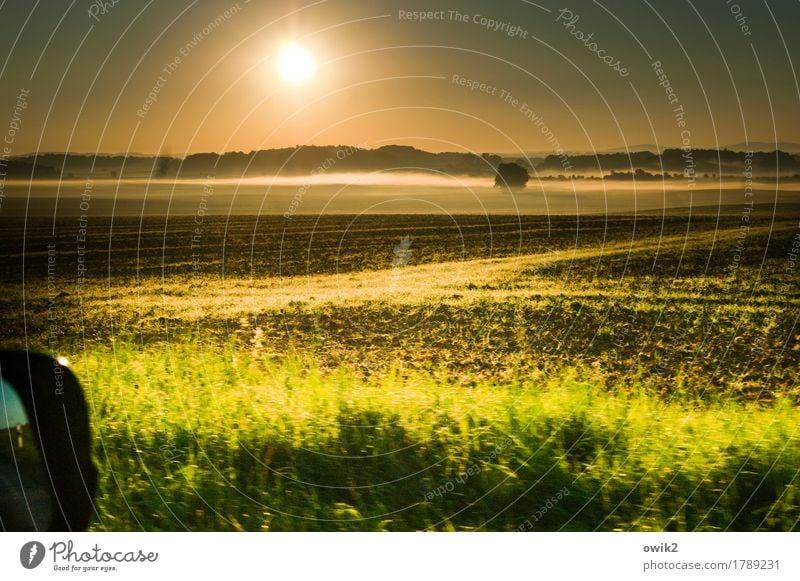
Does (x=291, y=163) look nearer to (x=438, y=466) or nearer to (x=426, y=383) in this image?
(x=426, y=383)

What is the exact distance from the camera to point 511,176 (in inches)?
357

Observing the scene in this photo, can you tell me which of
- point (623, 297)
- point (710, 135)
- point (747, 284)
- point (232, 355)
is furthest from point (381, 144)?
point (747, 284)

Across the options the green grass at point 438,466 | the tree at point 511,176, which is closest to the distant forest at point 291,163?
the tree at point 511,176

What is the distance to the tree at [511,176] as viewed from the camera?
8.88m

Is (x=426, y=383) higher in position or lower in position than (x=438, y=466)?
higher

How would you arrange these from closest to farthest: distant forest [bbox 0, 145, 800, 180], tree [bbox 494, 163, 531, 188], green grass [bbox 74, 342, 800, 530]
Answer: green grass [bbox 74, 342, 800, 530]
distant forest [bbox 0, 145, 800, 180]
tree [bbox 494, 163, 531, 188]

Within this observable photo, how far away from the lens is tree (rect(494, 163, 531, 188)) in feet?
29.1

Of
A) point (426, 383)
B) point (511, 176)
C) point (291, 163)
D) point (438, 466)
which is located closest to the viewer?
point (438, 466)

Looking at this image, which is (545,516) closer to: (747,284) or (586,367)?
(586,367)

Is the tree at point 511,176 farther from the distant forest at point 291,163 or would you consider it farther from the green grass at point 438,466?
the green grass at point 438,466

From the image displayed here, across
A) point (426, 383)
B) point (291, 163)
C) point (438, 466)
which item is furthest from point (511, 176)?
point (438, 466)

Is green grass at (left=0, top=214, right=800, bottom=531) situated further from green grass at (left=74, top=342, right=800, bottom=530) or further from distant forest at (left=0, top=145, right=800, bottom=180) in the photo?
distant forest at (left=0, top=145, right=800, bottom=180)

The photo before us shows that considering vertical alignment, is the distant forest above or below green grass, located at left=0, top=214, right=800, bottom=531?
above

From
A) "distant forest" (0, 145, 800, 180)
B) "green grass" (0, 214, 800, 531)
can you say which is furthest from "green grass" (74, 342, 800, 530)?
"distant forest" (0, 145, 800, 180)
